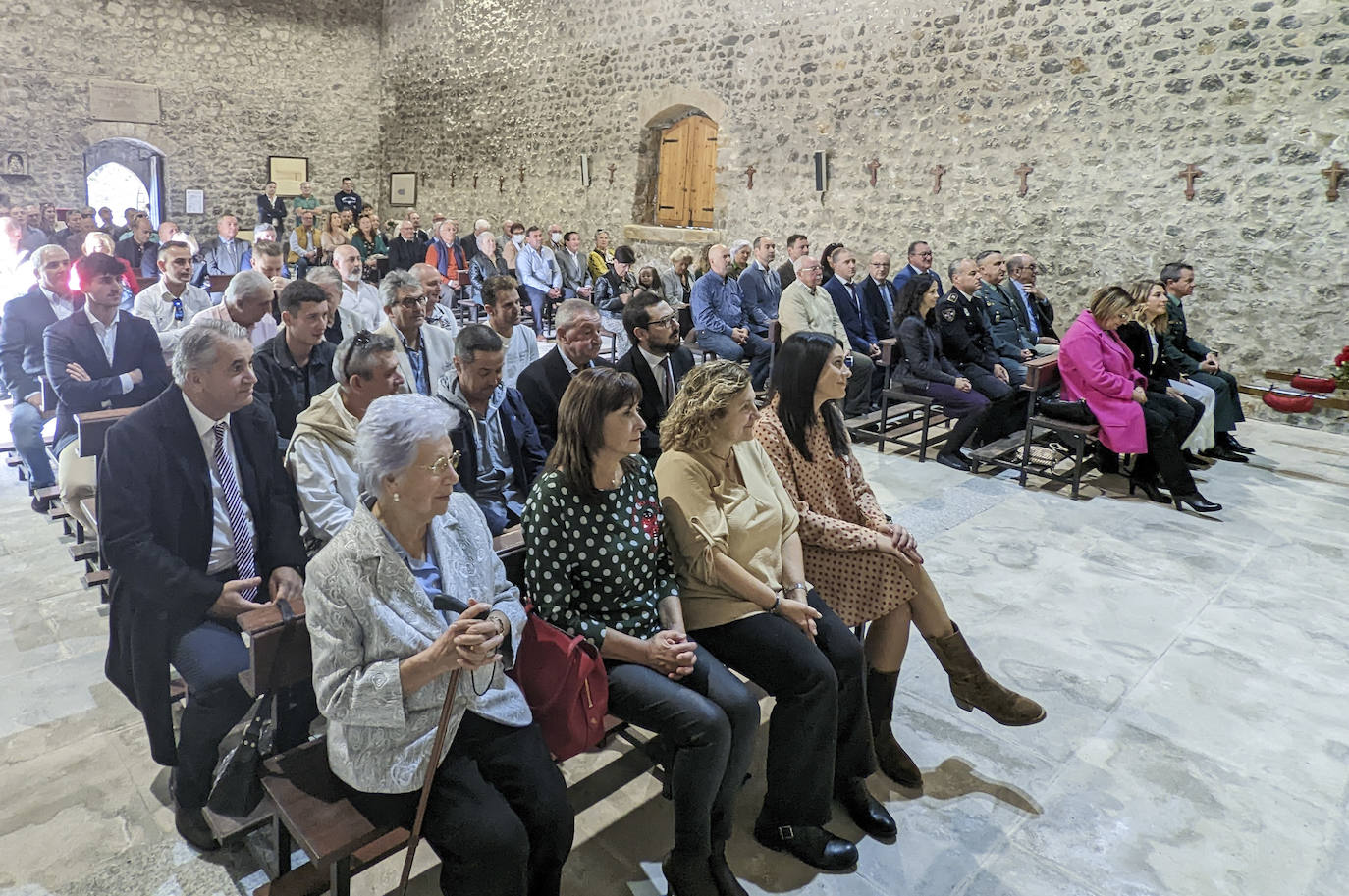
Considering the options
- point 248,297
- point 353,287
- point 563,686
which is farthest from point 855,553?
point 353,287

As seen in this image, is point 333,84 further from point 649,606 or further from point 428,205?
point 649,606

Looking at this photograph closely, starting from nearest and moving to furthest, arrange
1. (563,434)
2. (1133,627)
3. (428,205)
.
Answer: (563,434) → (1133,627) → (428,205)

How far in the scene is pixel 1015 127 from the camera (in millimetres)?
7969

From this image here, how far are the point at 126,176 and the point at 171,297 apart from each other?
537 inches

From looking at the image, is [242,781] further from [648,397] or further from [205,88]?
[205,88]

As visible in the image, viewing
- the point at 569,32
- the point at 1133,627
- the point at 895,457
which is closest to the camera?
the point at 1133,627

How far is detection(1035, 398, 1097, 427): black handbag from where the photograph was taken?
4.96m

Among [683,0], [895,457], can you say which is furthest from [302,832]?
[683,0]

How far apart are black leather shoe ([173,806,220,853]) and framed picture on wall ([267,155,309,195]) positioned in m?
14.6

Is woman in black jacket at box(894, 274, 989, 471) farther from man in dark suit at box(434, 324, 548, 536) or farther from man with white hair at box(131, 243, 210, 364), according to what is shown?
man with white hair at box(131, 243, 210, 364)

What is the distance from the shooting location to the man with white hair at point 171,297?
15.6 ft

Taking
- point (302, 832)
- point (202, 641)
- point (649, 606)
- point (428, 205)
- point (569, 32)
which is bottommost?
point (302, 832)

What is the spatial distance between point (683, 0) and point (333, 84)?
7.45 metres

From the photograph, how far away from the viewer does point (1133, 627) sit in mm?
3398
